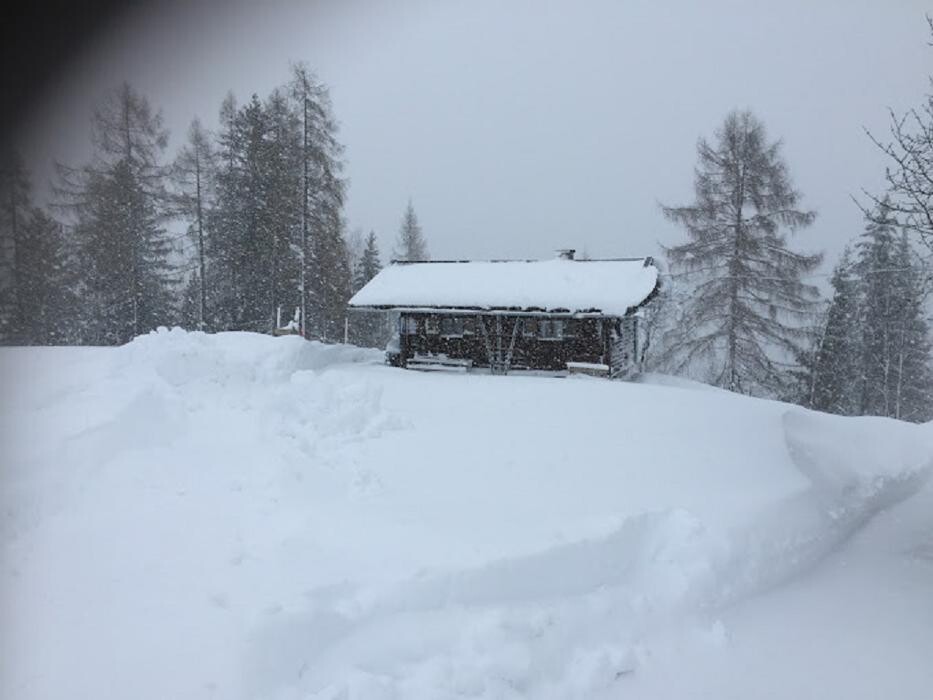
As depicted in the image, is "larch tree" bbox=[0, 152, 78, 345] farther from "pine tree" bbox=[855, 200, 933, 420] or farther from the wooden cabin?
"pine tree" bbox=[855, 200, 933, 420]

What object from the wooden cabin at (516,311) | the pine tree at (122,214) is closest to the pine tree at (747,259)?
the wooden cabin at (516,311)

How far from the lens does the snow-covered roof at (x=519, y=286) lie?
661 inches

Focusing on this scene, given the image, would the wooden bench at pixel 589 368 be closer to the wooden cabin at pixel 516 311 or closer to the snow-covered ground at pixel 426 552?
the wooden cabin at pixel 516 311

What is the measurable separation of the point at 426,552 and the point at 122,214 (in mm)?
23179

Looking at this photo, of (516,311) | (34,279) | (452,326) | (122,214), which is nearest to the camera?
(516,311)

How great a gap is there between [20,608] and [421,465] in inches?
165

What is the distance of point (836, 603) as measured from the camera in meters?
5.97

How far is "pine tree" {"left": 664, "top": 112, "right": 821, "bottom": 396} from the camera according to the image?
19.7 metres

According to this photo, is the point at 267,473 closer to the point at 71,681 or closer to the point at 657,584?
the point at 71,681

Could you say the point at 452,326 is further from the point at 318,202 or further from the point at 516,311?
the point at 318,202

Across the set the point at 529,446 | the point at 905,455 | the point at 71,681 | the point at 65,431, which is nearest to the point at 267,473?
the point at 65,431

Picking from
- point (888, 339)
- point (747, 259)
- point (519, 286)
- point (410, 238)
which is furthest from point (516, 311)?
point (410, 238)

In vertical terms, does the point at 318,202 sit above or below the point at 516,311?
above

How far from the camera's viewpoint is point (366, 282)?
36438 mm
